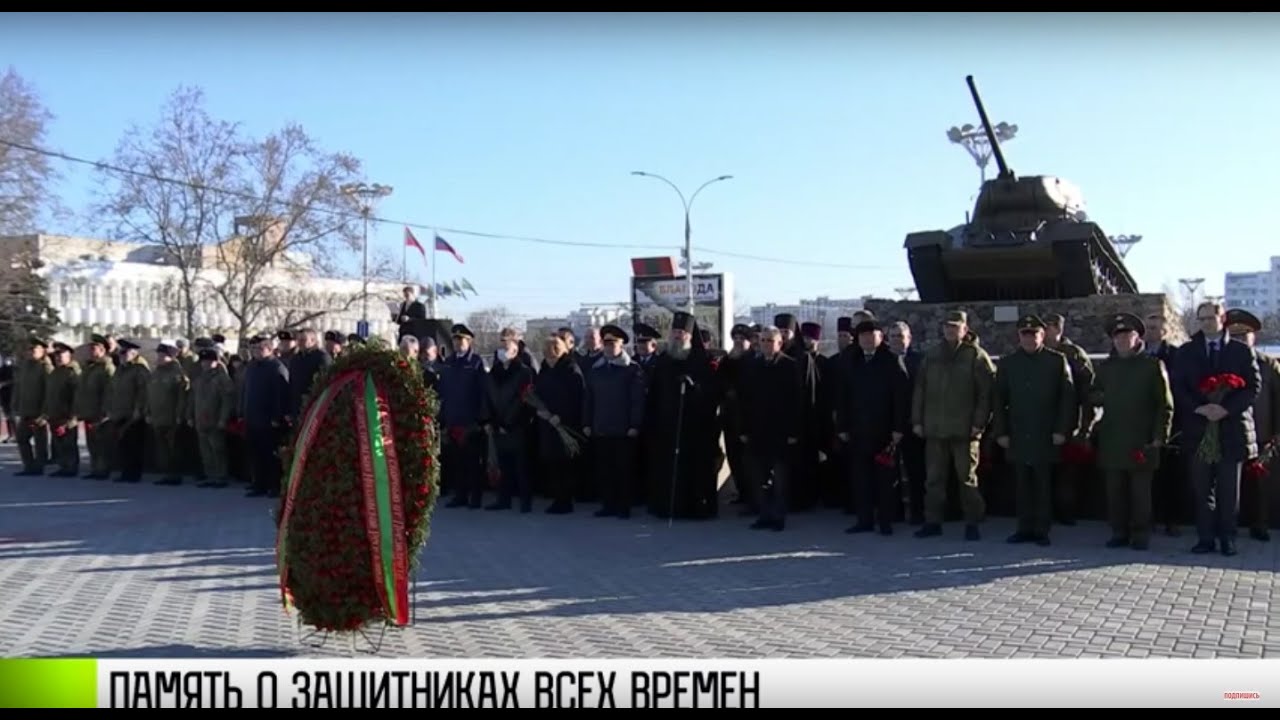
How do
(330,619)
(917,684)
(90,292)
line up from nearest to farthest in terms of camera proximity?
(917,684) < (330,619) < (90,292)

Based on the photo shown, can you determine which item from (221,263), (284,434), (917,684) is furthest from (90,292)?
(917,684)

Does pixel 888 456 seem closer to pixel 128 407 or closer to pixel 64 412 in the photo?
pixel 128 407

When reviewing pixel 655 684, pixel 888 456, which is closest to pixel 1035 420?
pixel 888 456

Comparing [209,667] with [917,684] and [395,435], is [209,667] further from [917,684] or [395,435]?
[917,684]

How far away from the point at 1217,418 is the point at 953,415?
2.04 metres

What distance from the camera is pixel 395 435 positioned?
6535 mm

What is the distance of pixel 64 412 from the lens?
54.0ft

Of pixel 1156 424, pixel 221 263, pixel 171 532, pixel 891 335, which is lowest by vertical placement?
pixel 171 532

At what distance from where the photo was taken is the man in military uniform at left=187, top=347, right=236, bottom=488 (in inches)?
597

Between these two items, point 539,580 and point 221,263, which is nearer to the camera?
point 539,580

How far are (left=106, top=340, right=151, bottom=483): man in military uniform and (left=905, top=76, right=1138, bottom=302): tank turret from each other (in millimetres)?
11010

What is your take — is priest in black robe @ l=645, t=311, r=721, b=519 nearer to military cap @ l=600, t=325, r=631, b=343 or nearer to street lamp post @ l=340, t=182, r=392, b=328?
military cap @ l=600, t=325, r=631, b=343

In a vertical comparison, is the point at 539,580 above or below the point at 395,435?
below

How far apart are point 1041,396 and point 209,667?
692cm
